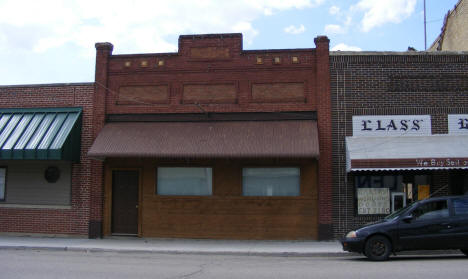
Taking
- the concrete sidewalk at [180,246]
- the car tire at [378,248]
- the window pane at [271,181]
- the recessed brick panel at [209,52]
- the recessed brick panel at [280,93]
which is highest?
the recessed brick panel at [209,52]

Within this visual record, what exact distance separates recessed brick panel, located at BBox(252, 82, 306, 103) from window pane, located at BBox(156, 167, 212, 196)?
313 centimetres

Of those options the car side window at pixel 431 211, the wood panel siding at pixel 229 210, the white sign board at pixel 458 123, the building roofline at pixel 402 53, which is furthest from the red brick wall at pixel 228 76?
the car side window at pixel 431 211

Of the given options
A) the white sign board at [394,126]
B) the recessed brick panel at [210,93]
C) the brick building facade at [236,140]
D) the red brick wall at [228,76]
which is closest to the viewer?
A: the brick building facade at [236,140]

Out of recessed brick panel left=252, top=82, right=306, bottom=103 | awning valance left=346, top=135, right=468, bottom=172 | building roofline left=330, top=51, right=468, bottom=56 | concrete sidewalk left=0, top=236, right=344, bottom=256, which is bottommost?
concrete sidewalk left=0, top=236, right=344, bottom=256

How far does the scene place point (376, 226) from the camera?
1148cm

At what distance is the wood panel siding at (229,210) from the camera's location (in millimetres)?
15734

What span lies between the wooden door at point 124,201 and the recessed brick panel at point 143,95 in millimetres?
2538

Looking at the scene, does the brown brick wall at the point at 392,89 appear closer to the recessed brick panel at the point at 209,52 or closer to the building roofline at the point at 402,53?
the building roofline at the point at 402,53

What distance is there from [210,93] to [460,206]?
884 centimetres

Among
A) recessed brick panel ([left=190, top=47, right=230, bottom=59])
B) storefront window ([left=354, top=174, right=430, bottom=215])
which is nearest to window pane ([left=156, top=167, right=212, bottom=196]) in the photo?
recessed brick panel ([left=190, top=47, right=230, bottom=59])

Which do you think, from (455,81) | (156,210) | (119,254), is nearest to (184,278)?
(119,254)

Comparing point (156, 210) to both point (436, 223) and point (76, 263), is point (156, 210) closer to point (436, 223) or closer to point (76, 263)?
point (76, 263)

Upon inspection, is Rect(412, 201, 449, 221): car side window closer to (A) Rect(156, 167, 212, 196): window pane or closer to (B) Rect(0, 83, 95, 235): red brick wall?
(A) Rect(156, 167, 212, 196): window pane

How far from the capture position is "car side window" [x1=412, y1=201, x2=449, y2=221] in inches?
453
